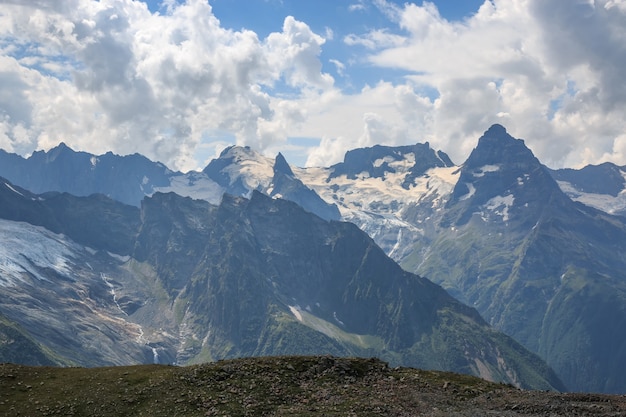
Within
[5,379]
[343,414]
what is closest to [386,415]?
[343,414]

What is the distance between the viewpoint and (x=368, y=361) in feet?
306

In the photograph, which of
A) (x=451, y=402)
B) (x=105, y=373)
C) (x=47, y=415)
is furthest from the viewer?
(x=105, y=373)

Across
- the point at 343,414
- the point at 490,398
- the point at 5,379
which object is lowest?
the point at 5,379

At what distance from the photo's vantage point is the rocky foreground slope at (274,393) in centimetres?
7381

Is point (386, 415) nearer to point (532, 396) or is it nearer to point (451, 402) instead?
point (451, 402)

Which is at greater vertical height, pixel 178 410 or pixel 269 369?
pixel 269 369

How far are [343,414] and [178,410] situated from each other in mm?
19914

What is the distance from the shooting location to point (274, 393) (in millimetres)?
79250

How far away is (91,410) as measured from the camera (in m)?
73.1

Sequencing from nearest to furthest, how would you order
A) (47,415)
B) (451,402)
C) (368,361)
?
(47,415), (451,402), (368,361)

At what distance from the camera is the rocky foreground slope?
73.8 meters

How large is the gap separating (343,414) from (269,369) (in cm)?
1773

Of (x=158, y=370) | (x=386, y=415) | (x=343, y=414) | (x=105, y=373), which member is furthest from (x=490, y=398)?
(x=105, y=373)

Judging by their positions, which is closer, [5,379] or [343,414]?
[343,414]
